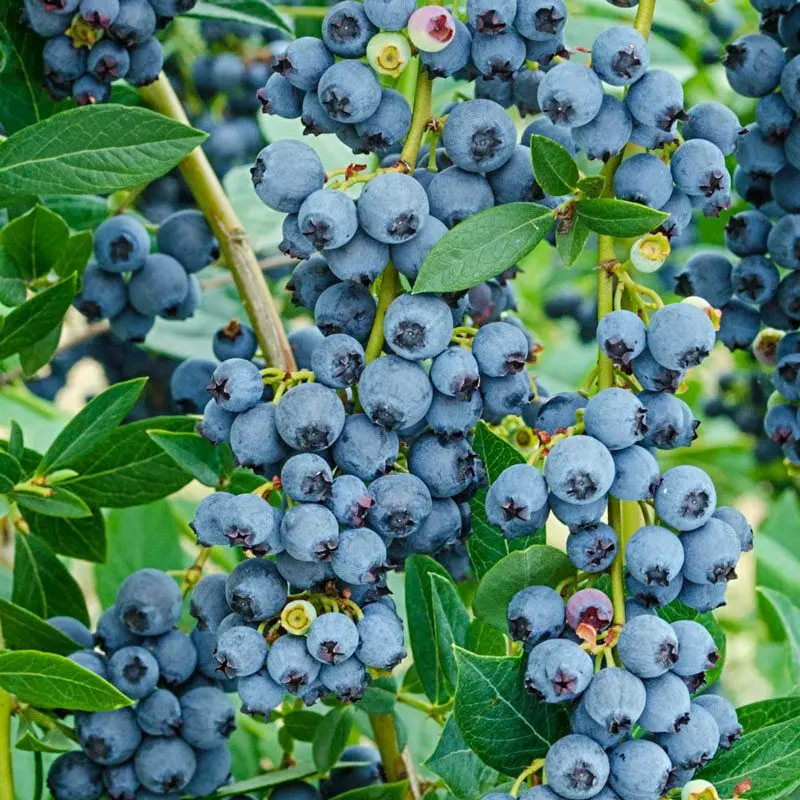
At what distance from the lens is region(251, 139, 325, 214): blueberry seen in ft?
3.07

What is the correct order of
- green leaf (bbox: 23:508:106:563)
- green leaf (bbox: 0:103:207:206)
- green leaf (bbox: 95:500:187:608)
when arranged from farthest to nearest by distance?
green leaf (bbox: 95:500:187:608) → green leaf (bbox: 23:508:106:563) → green leaf (bbox: 0:103:207:206)

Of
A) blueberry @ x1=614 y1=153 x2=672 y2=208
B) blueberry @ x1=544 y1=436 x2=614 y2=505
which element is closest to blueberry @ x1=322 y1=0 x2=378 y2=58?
blueberry @ x1=614 y1=153 x2=672 y2=208

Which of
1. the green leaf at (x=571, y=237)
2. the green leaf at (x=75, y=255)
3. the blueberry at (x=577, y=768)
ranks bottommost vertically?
the blueberry at (x=577, y=768)

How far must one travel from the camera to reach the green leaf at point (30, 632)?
117 cm

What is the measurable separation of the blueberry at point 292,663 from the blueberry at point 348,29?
451 mm

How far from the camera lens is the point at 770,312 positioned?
124 centimetres

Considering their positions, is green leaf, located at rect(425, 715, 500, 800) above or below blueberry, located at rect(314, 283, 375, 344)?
below

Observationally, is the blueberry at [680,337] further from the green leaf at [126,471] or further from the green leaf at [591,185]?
the green leaf at [126,471]

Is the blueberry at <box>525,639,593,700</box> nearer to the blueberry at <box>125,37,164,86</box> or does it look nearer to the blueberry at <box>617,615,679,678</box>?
the blueberry at <box>617,615,679,678</box>

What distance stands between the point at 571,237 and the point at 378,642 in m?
0.35

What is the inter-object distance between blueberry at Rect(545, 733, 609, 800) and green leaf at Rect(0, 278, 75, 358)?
0.64m

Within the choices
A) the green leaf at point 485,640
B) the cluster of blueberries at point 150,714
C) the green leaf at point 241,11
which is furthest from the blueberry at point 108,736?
the green leaf at point 241,11

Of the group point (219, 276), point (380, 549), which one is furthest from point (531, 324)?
point (380, 549)

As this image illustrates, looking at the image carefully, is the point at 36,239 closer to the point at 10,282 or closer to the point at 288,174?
the point at 10,282
